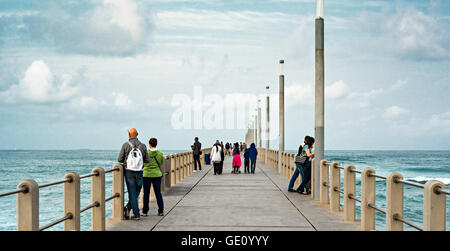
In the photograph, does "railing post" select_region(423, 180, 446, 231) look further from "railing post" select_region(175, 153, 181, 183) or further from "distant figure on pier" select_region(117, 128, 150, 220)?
"railing post" select_region(175, 153, 181, 183)

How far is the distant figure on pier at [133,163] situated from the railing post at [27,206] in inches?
159

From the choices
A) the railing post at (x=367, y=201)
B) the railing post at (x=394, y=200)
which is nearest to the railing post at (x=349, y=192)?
the railing post at (x=367, y=201)

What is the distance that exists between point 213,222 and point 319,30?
7172 mm

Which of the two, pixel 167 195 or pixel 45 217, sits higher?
pixel 167 195

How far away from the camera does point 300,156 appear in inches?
624

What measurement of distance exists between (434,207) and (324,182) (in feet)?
23.2

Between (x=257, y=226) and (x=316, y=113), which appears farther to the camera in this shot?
(x=316, y=113)

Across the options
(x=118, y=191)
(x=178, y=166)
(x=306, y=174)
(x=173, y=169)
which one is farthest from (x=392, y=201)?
(x=178, y=166)

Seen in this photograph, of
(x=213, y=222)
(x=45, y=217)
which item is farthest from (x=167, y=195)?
(x=45, y=217)

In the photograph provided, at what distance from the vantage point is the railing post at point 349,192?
10578mm

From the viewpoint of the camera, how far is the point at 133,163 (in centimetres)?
1062

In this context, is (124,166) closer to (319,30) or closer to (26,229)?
(26,229)
